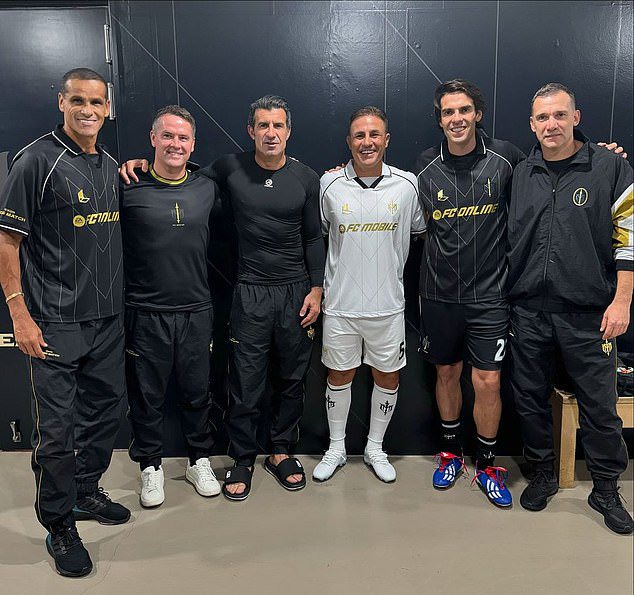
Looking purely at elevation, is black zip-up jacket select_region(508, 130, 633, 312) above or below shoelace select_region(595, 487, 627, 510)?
above

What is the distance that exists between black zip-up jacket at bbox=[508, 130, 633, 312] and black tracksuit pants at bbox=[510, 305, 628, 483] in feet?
0.23

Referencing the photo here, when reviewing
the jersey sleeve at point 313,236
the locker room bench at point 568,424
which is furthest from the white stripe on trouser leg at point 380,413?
the locker room bench at point 568,424

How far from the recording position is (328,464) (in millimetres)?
2988

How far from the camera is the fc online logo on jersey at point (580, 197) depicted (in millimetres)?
2496

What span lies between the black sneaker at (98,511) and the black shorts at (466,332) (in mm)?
1446

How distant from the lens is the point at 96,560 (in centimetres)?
Answer: 236

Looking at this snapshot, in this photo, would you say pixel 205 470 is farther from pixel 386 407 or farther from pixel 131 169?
pixel 131 169

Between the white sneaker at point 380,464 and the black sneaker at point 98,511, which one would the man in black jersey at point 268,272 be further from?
the black sneaker at point 98,511

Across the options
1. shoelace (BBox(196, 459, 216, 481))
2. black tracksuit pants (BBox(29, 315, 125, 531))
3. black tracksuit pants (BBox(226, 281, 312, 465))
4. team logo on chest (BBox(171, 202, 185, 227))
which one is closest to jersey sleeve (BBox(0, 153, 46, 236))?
black tracksuit pants (BBox(29, 315, 125, 531))

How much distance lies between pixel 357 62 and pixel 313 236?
819 mm

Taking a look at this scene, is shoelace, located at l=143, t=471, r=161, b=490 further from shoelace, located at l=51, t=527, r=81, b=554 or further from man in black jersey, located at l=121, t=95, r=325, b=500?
shoelace, located at l=51, t=527, r=81, b=554

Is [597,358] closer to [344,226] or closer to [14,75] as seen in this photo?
[344,226]

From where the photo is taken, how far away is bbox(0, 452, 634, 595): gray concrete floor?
2232 millimetres

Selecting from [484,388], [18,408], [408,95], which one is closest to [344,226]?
[408,95]
